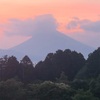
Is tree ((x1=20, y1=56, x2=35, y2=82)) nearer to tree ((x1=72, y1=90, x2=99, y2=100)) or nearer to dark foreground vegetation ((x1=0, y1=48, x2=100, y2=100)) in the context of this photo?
dark foreground vegetation ((x1=0, y1=48, x2=100, y2=100))

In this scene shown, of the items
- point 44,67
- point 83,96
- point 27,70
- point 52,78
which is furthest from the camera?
point 44,67

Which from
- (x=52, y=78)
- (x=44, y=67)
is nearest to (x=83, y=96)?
(x=52, y=78)

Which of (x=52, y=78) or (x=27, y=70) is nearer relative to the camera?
(x=27, y=70)

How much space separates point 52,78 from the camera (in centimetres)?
4081

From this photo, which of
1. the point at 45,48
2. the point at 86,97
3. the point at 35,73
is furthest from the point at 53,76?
the point at 45,48

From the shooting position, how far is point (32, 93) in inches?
1104

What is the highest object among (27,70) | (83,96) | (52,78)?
(27,70)

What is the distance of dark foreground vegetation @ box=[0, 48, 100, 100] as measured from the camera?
27.7 m

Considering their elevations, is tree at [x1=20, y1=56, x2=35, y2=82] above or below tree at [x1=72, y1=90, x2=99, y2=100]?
above

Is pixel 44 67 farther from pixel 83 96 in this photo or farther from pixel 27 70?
pixel 83 96

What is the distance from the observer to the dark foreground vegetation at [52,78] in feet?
90.7

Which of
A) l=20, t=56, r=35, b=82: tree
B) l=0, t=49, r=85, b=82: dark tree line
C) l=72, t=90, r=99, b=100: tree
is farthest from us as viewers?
l=0, t=49, r=85, b=82: dark tree line

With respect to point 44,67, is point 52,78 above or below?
below

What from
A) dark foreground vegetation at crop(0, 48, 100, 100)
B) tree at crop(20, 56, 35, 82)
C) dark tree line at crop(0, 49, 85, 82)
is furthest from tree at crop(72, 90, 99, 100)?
tree at crop(20, 56, 35, 82)
